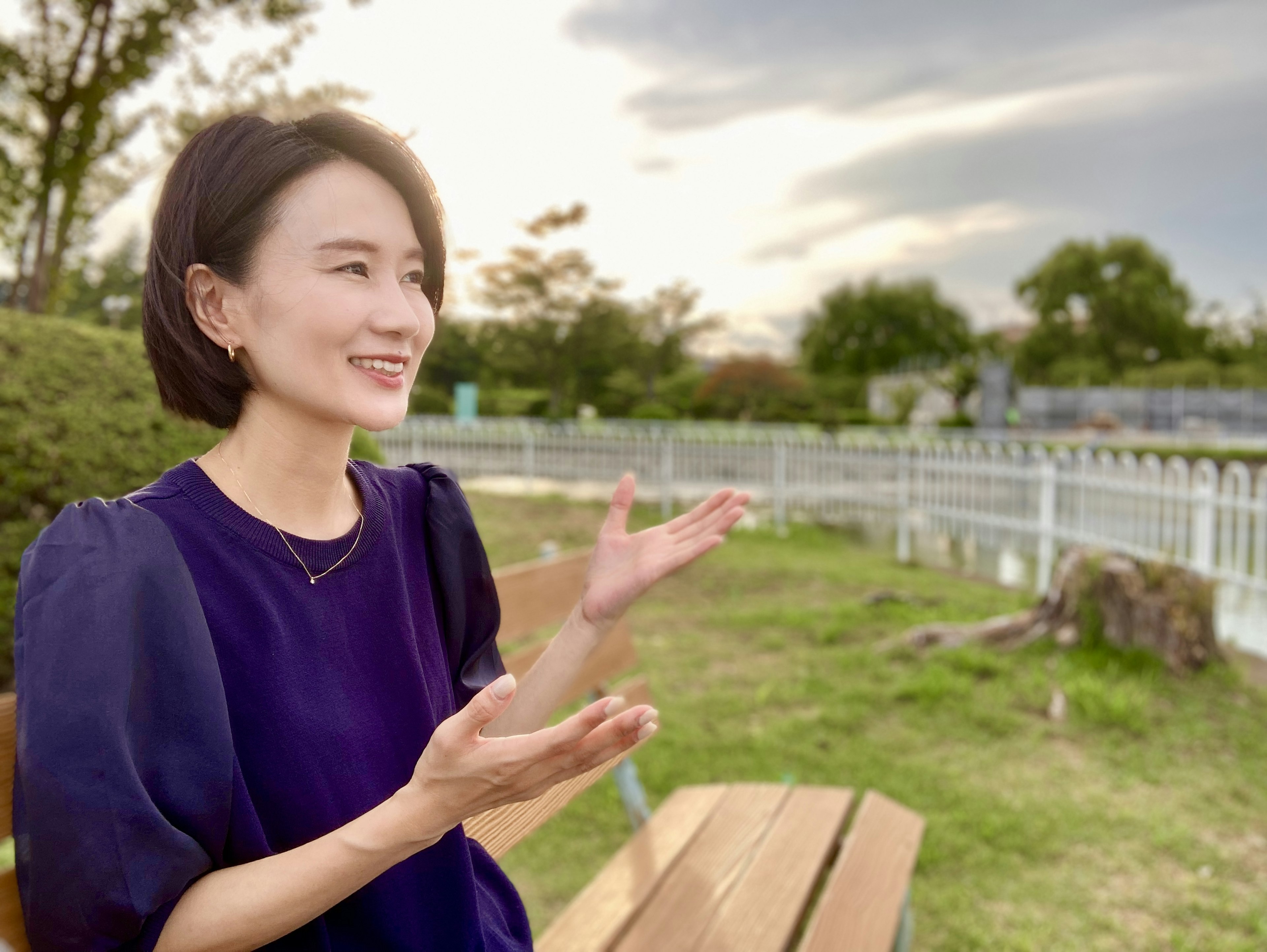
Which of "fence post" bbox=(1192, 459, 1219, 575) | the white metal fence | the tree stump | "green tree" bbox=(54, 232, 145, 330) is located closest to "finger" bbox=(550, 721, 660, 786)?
the tree stump

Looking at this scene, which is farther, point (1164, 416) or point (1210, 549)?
point (1164, 416)

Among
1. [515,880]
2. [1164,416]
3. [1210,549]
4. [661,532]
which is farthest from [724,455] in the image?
[1164,416]

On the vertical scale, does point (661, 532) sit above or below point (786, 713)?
above

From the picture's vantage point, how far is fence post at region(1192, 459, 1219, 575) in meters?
6.32

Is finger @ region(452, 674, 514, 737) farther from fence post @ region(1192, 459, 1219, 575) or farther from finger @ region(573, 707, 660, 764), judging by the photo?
fence post @ region(1192, 459, 1219, 575)

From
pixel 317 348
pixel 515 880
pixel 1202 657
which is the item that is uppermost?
pixel 317 348

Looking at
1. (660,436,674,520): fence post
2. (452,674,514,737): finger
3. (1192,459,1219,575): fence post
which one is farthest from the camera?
(660,436,674,520): fence post

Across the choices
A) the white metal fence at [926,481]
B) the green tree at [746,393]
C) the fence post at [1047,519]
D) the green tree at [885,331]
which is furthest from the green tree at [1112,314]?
the fence post at [1047,519]

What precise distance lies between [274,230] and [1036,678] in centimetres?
440

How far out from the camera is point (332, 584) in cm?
113

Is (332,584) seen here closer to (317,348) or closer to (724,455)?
(317,348)

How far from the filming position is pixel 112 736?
867 millimetres

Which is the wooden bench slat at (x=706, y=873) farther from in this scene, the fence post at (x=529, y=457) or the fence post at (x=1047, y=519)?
the fence post at (x=529, y=457)

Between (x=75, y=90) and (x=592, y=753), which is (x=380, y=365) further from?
(x=75, y=90)
